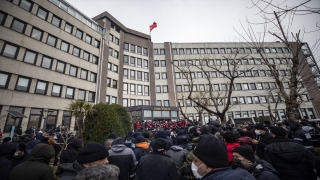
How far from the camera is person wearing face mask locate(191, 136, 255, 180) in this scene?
4.44ft

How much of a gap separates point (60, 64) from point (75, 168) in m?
22.8

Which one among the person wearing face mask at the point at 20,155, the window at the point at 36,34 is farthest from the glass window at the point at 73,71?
the person wearing face mask at the point at 20,155

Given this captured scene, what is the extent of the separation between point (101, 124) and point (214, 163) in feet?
27.3

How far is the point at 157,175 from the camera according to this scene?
8.74 ft

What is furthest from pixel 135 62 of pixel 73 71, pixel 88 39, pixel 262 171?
pixel 262 171

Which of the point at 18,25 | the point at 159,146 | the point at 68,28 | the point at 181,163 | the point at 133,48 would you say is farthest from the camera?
the point at 133,48

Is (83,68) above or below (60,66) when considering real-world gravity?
above

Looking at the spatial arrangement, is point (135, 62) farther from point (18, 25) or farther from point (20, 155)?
point (20, 155)

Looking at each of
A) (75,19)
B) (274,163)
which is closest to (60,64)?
(75,19)

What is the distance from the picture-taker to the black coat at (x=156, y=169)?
2676 millimetres

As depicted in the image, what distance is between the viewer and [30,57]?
17406mm

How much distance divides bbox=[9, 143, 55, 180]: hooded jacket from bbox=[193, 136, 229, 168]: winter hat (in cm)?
232

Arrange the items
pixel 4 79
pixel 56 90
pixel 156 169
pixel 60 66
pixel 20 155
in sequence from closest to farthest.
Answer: pixel 156 169, pixel 20 155, pixel 4 79, pixel 56 90, pixel 60 66

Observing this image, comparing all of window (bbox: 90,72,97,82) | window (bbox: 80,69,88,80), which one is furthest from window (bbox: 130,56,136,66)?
window (bbox: 80,69,88,80)
